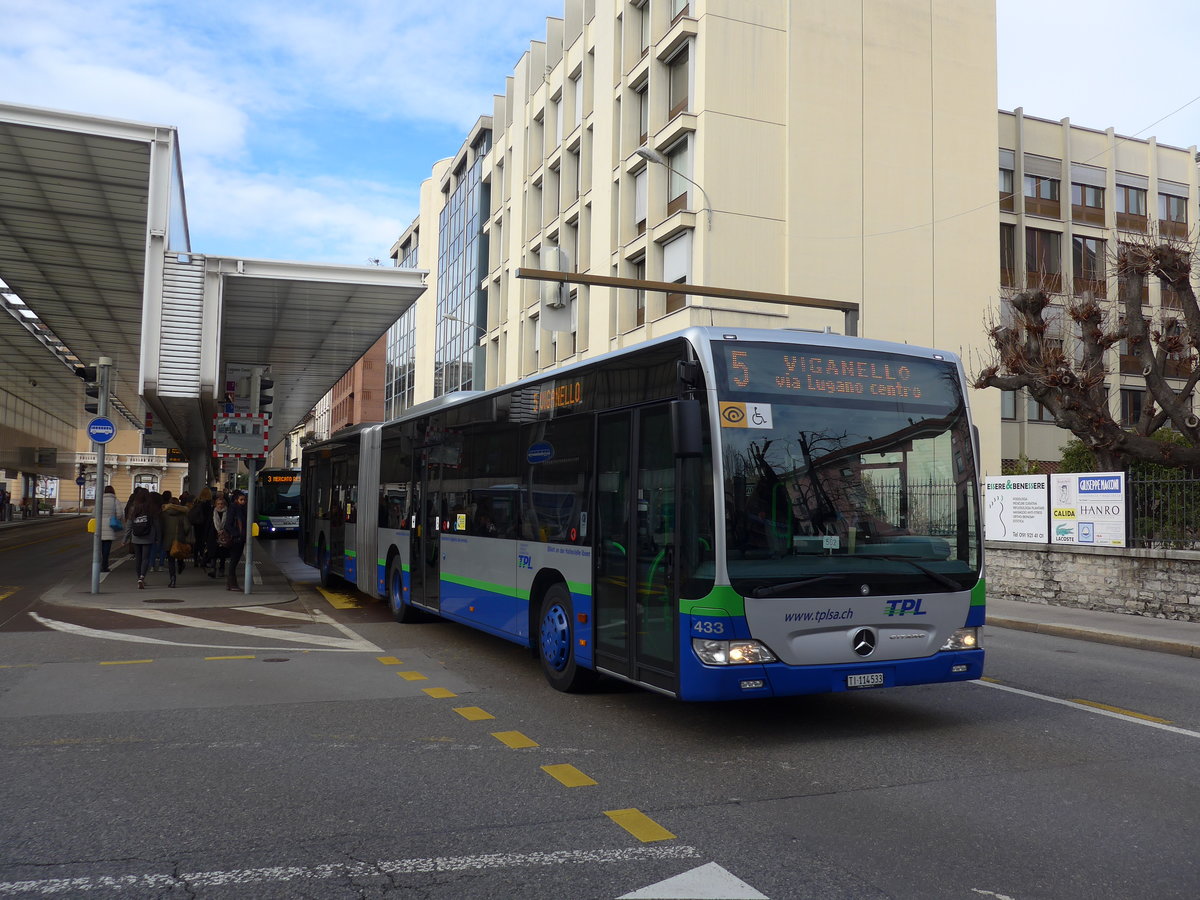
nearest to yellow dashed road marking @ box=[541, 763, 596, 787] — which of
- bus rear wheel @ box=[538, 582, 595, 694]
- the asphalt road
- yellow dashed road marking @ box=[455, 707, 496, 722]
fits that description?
the asphalt road

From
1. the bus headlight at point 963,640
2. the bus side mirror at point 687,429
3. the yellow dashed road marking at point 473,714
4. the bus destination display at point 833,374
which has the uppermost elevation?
the bus destination display at point 833,374

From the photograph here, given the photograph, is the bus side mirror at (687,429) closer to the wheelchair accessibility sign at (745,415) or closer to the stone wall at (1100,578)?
the wheelchair accessibility sign at (745,415)

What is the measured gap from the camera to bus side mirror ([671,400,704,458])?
662 cm

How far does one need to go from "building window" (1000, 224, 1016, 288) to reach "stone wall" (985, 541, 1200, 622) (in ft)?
66.5

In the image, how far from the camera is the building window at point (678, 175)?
2962cm

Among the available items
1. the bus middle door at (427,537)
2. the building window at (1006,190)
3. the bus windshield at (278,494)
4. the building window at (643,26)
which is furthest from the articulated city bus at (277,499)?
the bus middle door at (427,537)

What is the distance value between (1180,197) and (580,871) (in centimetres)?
Answer: 4542

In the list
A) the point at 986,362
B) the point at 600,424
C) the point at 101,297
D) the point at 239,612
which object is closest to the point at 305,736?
the point at 600,424

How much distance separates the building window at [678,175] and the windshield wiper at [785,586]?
Result: 23.6 metres

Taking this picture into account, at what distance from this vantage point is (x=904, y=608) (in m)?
7.16

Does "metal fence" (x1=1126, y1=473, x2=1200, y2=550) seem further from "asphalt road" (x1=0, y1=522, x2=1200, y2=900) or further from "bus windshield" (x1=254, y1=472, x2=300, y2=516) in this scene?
"bus windshield" (x1=254, y1=472, x2=300, y2=516)

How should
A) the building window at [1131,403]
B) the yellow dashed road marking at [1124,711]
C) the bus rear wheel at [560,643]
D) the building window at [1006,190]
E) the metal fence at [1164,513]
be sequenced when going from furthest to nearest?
1. the building window at [1131,403]
2. the building window at [1006,190]
3. the metal fence at [1164,513]
4. the bus rear wheel at [560,643]
5. the yellow dashed road marking at [1124,711]

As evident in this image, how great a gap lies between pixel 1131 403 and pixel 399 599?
33979 mm

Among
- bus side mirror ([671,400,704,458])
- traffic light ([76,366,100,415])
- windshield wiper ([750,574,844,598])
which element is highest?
traffic light ([76,366,100,415])
